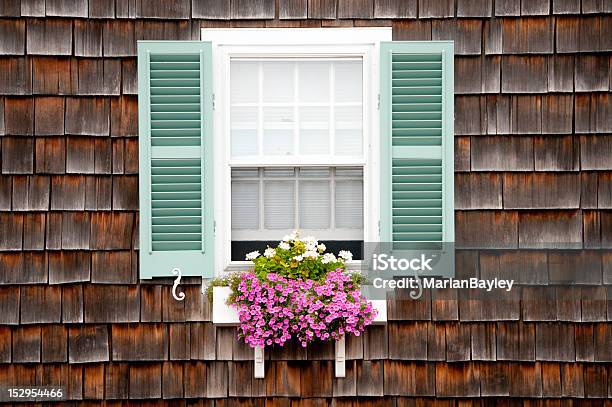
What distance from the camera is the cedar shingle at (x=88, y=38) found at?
411cm

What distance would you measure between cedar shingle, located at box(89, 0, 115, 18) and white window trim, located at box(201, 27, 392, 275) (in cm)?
53

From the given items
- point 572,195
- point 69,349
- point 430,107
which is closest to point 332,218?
point 430,107

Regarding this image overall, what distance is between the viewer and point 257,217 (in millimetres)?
4227

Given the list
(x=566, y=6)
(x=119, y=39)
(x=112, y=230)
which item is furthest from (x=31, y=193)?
(x=566, y=6)

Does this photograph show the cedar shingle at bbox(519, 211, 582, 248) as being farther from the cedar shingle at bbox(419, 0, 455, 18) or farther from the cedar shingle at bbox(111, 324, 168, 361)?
the cedar shingle at bbox(111, 324, 168, 361)

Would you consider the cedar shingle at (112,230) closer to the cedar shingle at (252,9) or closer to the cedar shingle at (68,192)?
the cedar shingle at (68,192)

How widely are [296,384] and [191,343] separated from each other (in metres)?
0.63

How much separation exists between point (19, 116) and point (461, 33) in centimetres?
252

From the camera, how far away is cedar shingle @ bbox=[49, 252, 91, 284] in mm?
4086

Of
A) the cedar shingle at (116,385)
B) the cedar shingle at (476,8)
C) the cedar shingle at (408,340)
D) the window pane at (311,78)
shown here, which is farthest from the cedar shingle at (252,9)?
the cedar shingle at (116,385)

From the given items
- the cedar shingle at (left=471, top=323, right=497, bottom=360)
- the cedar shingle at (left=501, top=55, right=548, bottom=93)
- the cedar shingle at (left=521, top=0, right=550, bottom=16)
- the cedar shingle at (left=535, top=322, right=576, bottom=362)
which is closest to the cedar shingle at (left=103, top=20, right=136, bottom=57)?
the cedar shingle at (left=501, top=55, right=548, bottom=93)

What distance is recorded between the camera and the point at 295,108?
419 cm

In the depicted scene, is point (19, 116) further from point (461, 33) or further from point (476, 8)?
point (476, 8)

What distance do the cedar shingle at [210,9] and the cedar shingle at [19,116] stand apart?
105 cm
